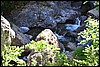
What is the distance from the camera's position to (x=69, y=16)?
14812mm

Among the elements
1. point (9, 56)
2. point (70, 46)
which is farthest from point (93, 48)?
point (70, 46)

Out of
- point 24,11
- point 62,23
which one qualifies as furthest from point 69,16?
point 24,11

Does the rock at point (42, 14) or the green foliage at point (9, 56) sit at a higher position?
the green foliage at point (9, 56)

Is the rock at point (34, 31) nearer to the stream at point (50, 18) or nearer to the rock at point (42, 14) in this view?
the stream at point (50, 18)

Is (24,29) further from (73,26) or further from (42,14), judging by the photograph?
(73,26)

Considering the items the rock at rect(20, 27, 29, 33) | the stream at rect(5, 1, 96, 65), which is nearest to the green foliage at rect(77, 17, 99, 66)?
the stream at rect(5, 1, 96, 65)

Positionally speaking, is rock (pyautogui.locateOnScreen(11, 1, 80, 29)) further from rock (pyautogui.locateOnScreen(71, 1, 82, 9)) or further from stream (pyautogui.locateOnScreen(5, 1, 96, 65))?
rock (pyautogui.locateOnScreen(71, 1, 82, 9))

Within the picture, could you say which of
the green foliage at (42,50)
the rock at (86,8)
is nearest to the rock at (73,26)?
the rock at (86,8)

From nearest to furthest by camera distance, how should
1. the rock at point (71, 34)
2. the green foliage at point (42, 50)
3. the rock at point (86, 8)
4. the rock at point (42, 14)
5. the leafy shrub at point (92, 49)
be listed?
the leafy shrub at point (92, 49) < the green foliage at point (42, 50) < the rock at point (71, 34) < the rock at point (42, 14) < the rock at point (86, 8)

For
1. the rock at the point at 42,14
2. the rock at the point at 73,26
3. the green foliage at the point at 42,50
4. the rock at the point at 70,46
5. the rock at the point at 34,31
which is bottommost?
the rock at the point at 70,46

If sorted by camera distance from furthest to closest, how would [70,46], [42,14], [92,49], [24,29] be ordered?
[42,14]
[24,29]
[70,46]
[92,49]

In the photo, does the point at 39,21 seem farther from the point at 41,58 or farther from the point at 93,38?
the point at 93,38

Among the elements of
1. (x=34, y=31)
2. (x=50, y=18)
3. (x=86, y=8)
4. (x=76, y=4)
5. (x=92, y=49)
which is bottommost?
Answer: (x=34, y=31)

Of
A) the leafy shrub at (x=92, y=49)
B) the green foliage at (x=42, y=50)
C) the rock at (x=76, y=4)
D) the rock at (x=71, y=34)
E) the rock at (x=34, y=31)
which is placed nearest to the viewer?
the leafy shrub at (x=92, y=49)
